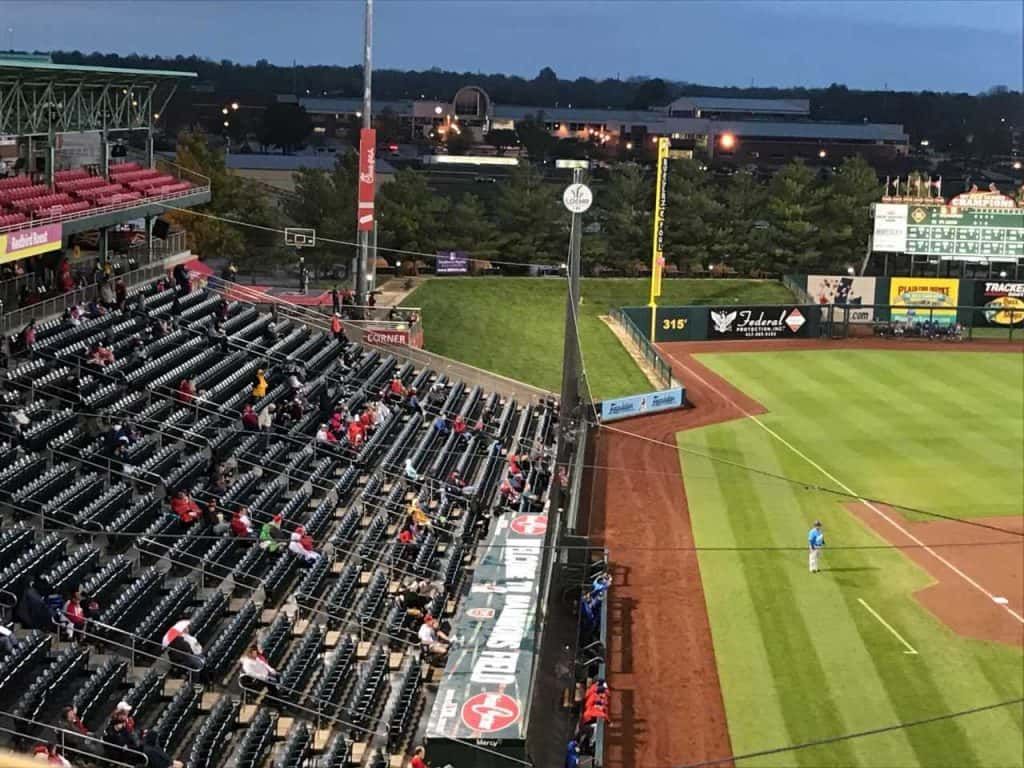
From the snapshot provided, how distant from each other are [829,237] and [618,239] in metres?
10.9

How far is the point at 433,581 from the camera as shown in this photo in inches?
767

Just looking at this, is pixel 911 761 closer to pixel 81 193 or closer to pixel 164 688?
pixel 164 688

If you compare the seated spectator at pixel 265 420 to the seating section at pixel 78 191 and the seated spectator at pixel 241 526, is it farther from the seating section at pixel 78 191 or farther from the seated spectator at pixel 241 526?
the seating section at pixel 78 191

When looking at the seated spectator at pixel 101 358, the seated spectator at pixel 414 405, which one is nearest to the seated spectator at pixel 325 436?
the seated spectator at pixel 101 358

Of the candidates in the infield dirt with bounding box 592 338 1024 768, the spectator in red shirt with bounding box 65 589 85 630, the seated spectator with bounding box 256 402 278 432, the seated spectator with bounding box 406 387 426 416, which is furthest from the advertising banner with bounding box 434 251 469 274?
the spectator in red shirt with bounding box 65 589 85 630

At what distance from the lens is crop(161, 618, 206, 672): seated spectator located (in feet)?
47.5

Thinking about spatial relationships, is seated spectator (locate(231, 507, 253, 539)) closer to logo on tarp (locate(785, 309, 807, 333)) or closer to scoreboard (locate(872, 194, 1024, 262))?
logo on tarp (locate(785, 309, 807, 333))

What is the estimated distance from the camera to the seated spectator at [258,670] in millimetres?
14430

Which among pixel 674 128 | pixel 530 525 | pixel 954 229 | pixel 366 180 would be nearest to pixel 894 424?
pixel 366 180

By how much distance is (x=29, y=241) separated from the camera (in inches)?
927

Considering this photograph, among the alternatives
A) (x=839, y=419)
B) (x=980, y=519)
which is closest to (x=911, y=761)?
(x=980, y=519)

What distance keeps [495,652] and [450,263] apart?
3943 centimetres

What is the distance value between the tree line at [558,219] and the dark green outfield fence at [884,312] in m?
8.85

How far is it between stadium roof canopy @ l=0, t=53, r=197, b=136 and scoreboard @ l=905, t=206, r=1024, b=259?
31.5 metres
